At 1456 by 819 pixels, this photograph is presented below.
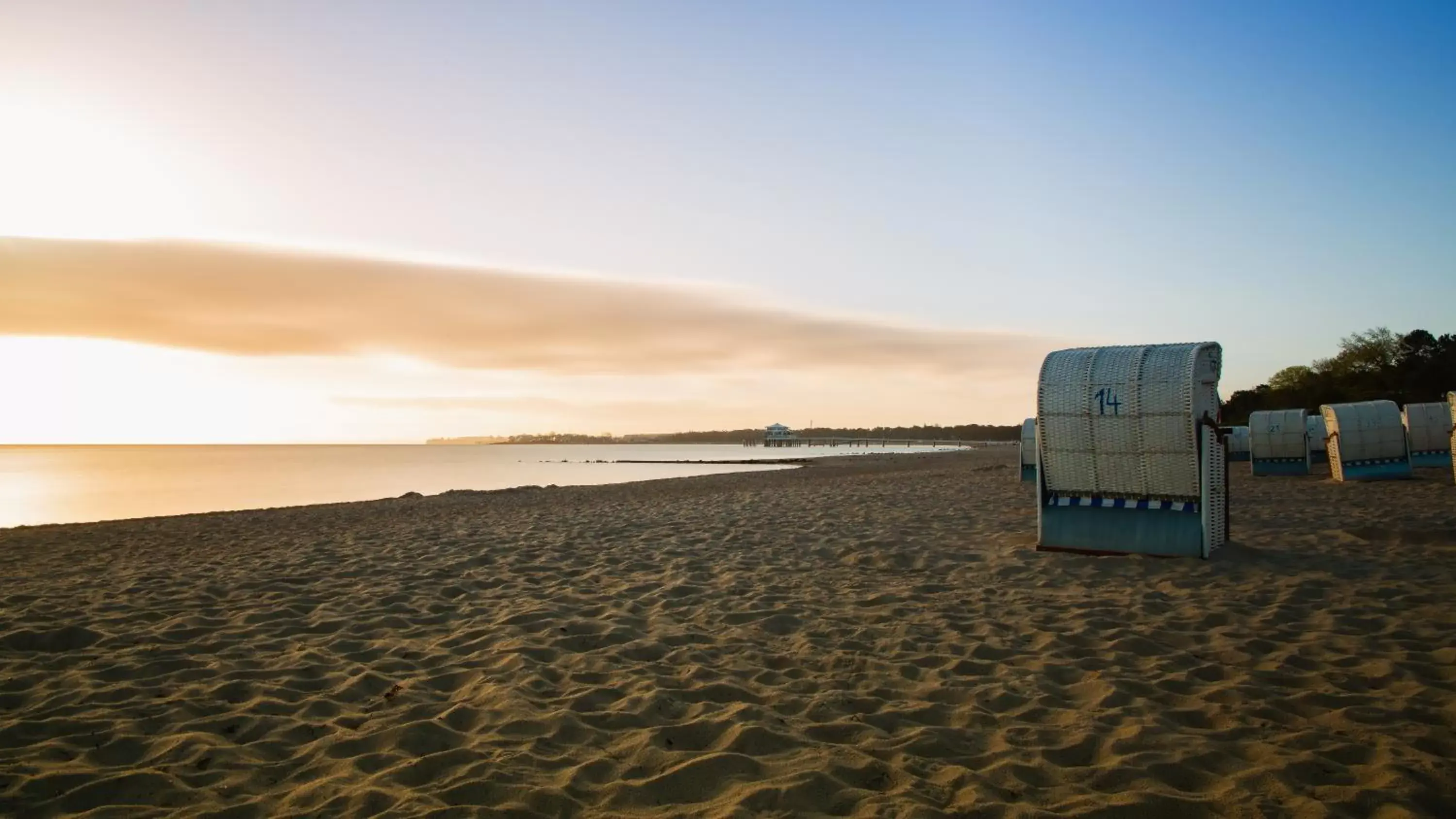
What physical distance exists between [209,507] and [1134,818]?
3066cm

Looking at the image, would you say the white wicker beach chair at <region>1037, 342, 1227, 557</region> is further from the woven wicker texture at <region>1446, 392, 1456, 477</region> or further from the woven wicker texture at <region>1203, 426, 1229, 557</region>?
the woven wicker texture at <region>1446, 392, 1456, 477</region>

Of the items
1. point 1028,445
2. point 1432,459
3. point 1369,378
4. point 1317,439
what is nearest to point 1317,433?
point 1317,439

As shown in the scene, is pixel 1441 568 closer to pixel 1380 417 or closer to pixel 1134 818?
pixel 1134 818

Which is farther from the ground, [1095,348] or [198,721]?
[1095,348]

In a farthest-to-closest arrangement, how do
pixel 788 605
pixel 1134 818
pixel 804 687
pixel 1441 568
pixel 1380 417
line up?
pixel 1380 417
pixel 1441 568
pixel 788 605
pixel 804 687
pixel 1134 818

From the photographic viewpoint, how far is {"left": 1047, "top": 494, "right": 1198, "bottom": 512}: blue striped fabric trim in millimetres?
9078

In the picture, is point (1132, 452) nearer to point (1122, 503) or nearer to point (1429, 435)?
point (1122, 503)

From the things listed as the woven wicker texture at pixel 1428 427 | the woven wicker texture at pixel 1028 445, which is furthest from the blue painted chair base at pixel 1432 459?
the woven wicker texture at pixel 1028 445

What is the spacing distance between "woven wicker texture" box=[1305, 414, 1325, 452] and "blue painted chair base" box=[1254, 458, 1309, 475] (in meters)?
3.31

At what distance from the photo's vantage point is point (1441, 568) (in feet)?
27.1

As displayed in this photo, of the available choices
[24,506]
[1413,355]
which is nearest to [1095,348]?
[24,506]

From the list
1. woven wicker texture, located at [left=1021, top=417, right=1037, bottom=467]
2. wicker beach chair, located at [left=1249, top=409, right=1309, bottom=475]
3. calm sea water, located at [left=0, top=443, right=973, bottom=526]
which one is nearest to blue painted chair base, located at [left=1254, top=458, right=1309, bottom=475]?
wicker beach chair, located at [left=1249, top=409, right=1309, bottom=475]

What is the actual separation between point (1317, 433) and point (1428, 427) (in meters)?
2.81

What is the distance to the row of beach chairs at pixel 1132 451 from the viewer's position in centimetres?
892
